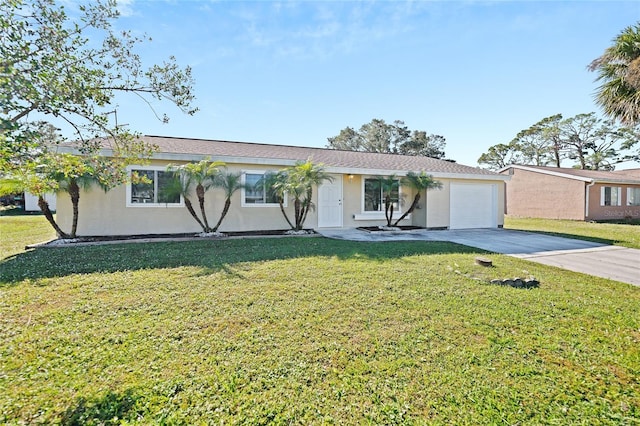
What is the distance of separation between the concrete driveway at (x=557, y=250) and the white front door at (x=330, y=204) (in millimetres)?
465

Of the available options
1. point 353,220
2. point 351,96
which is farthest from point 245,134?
point 353,220

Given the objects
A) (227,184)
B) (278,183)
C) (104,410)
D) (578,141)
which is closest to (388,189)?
(278,183)

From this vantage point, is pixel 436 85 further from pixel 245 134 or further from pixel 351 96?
pixel 245 134

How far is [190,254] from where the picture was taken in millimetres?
7293

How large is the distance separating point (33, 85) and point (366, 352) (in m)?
3.88

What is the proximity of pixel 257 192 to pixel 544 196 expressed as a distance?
66.3 feet

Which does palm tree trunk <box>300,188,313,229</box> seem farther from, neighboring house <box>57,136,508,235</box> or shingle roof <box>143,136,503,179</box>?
shingle roof <box>143,136,503,179</box>

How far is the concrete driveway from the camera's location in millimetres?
6565

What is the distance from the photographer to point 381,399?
2383mm

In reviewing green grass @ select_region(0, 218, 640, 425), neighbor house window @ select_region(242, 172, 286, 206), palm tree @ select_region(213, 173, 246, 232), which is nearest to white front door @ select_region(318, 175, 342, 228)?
neighbor house window @ select_region(242, 172, 286, 206)

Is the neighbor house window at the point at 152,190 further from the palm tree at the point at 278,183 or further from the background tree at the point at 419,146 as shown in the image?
the background tree at the point at 419,146

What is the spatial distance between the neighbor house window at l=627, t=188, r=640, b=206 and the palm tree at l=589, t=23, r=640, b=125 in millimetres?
14342

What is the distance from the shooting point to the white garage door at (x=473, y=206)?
13617 mm

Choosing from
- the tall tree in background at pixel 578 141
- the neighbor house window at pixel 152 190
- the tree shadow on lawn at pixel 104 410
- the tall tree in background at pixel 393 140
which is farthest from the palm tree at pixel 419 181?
the tall tree in background at pixel 578 141
